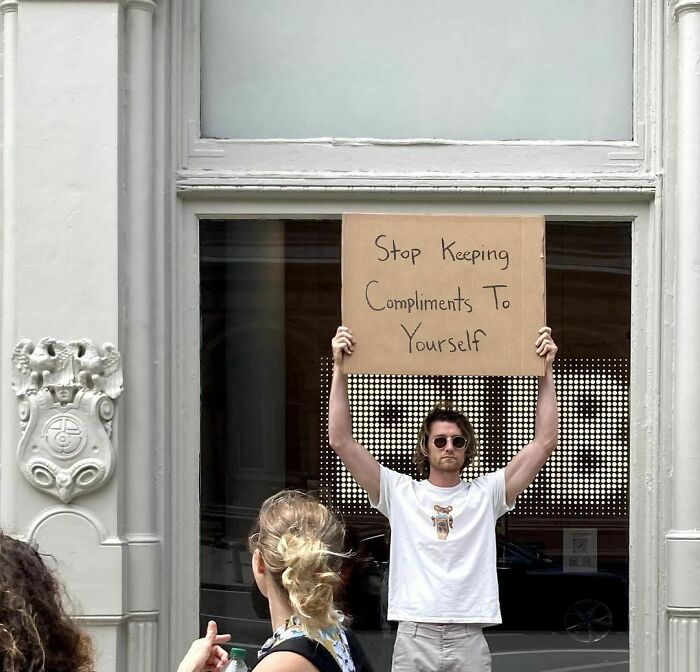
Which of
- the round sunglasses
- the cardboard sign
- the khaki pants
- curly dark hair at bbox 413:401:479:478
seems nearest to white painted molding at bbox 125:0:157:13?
the cardboard sign

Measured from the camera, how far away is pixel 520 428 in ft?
21.1

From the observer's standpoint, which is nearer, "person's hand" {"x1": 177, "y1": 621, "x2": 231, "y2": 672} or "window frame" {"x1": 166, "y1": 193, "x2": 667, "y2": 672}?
"person's hand" {"x1": 177, "y1": 621, "x2": 231, "y2": 672}

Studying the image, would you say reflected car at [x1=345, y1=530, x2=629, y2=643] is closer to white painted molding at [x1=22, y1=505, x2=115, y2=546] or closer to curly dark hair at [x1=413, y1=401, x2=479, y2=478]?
curly dark hair at [x1=413, y1=401, x2=479, y2=478]

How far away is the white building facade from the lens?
609cm

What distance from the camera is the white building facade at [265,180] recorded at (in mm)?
6090

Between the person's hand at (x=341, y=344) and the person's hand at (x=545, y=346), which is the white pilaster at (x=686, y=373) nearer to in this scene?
the person's hand at (x=545, y=346)

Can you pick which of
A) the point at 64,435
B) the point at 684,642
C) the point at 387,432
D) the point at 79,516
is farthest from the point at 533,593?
the point at 64,435

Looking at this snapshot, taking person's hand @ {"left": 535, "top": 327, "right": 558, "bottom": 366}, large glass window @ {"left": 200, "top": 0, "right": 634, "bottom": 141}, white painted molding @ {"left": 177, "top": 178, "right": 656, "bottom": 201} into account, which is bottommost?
person's hand @ {"left": 535, "top": 327, "right": 558, "bottom": 366}

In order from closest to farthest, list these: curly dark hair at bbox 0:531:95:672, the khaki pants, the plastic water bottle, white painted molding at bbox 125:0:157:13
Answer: curly dark hair at bbox 0:531:95:672, the plastic water bottle, the khaki pants, white painted molding at bbox 125:0:157:13

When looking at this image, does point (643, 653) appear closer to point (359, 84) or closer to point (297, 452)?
point (297, 452)

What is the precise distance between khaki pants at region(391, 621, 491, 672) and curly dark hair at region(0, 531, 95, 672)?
2.97 m

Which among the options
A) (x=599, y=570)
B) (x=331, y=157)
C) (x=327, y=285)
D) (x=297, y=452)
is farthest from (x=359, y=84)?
(x=599, y=570)

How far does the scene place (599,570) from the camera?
6.44 m

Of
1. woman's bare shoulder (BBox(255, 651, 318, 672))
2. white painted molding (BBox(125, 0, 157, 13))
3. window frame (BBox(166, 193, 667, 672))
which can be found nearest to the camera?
woman's bare shoulder (BBox(255, 651, 318, 672))
